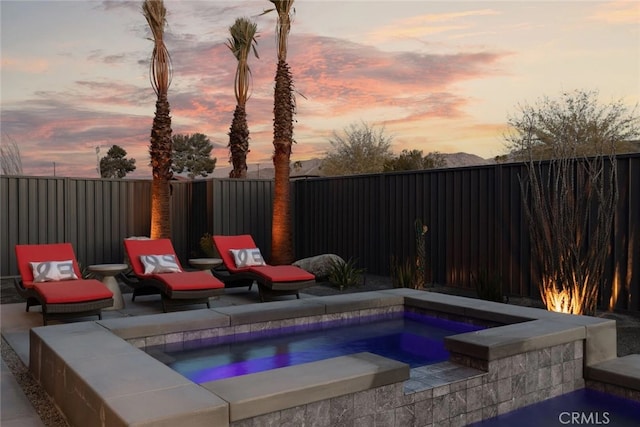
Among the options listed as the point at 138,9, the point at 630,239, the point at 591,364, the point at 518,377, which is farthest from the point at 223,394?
the point at 138,9

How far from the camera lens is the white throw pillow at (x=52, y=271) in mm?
7242

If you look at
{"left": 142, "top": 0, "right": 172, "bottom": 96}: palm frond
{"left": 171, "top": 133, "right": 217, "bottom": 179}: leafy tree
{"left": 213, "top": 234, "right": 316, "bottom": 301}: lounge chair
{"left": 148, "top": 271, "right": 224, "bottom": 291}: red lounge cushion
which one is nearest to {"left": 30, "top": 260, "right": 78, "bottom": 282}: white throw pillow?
{"left": 148, "top": 271, "right": 224, "bottom": 291}: red lounge cushion

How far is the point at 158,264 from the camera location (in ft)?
26.6

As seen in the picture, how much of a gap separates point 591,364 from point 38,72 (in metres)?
13.8

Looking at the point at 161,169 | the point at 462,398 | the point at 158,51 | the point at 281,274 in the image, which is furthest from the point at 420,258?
the point at 158,51

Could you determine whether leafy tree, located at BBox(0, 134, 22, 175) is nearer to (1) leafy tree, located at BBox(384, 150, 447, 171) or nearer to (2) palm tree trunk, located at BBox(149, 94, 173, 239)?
(2) palm tree trunk, located at BBox(149, 94, 173, 239)

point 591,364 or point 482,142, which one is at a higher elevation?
point 482,142

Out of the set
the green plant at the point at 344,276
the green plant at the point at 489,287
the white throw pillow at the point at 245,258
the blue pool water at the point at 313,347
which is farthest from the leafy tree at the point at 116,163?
the blue pool water at the point at 313,347

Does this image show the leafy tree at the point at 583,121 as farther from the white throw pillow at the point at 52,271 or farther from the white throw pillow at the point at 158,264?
the white throw pillow at the point at 52,271

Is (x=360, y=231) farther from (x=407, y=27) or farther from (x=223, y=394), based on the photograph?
(x=223, y=394)

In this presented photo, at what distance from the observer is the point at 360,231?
11883 mm

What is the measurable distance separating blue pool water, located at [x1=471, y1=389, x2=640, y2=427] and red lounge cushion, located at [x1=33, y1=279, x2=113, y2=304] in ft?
14.2

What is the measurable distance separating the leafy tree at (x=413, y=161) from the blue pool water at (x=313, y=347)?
71.4 ft

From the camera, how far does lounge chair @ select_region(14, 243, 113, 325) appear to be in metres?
6.23
